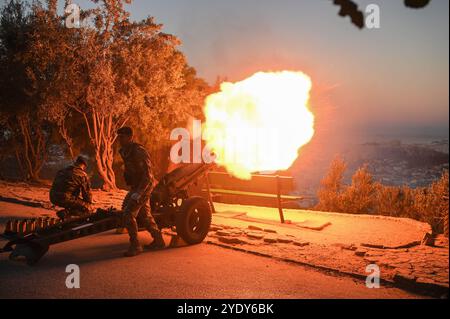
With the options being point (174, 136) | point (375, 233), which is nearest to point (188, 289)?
point (375, 233)

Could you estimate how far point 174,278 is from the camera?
534 cm

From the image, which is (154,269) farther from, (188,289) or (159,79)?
(159,79)

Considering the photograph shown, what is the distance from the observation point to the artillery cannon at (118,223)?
18.7 ft

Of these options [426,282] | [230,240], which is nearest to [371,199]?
[230,240]

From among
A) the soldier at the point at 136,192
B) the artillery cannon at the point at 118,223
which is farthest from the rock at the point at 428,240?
the soldier at the point at 136,192

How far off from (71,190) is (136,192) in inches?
93.9

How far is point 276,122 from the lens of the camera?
1015cm

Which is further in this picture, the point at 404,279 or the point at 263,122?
the point at 263,122

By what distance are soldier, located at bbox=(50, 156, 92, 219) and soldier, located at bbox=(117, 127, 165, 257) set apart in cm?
187

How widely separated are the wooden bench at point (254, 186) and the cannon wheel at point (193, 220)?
12.1 feet

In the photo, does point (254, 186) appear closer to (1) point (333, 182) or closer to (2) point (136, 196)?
(1) point (333, 182)

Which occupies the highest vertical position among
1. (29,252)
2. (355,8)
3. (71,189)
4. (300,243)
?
(355,8)

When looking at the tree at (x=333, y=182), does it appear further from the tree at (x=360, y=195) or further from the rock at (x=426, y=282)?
the rock at (x=426, y=282)
